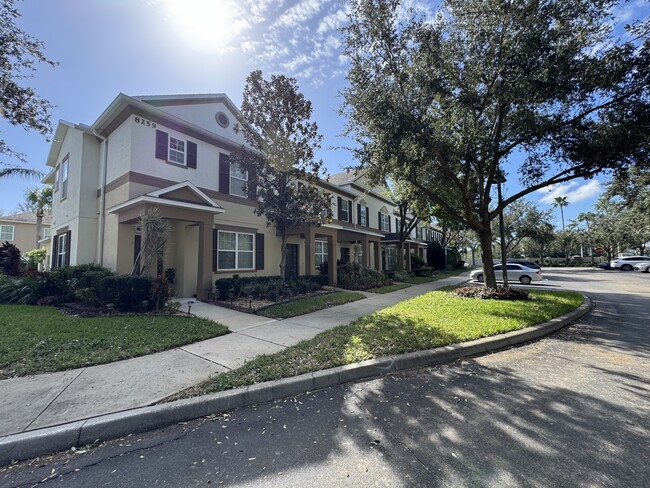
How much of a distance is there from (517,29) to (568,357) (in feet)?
29.4

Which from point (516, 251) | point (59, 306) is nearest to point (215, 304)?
point (59, 306)

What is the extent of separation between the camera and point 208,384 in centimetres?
408

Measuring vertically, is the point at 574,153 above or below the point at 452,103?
below

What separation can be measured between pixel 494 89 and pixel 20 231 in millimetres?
37819

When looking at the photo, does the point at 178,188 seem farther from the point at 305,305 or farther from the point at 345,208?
the point at 345,208

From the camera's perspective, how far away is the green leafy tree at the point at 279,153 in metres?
11.8

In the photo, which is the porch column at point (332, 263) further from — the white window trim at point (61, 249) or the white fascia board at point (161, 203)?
the white window trim at point (61, 249)

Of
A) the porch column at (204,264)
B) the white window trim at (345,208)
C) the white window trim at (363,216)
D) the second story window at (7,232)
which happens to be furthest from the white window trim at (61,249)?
the second story window at (7,232)

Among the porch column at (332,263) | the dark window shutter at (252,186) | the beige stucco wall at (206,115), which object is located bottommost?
the porch column at (332,263)

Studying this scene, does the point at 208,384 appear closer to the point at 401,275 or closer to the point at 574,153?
the point at 574,153

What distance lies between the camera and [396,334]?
6191 mm

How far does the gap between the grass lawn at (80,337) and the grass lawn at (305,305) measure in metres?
1.99

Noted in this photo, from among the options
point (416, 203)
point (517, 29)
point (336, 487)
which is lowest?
point (336, 487)

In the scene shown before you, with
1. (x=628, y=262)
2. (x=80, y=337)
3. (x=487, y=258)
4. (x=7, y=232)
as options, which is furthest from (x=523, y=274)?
(x=7, y=232)
